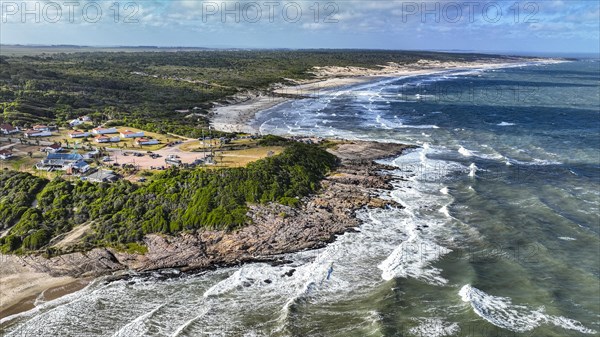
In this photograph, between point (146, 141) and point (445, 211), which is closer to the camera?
point (445, 211)

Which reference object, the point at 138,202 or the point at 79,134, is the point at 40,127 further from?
the point at 138,202

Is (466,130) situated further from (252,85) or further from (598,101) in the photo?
(252,85)

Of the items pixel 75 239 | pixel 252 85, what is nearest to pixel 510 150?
pixel 75 239

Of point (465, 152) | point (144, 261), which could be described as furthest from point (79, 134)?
point (465, 152)

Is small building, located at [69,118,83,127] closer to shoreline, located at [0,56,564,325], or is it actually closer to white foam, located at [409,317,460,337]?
shoreline, located at [0,56,564,325]

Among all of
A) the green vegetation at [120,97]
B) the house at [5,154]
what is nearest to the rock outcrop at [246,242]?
the house at [5,154]

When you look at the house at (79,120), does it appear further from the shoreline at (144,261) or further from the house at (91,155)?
the shoreline at (144,261)
